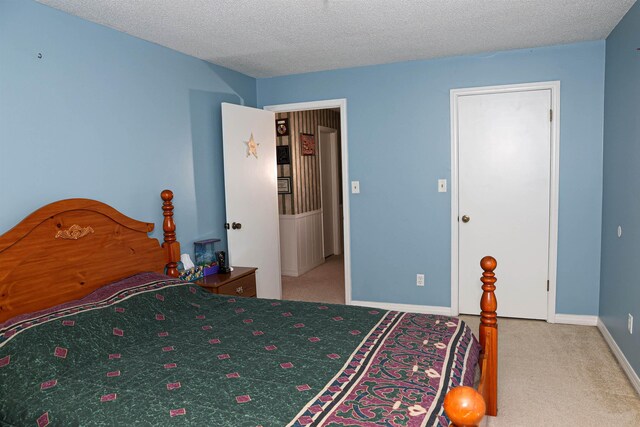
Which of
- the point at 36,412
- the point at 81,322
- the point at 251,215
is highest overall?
the point at 251,215

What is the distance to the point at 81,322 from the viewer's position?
2.22 metres

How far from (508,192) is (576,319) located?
1.21 meters

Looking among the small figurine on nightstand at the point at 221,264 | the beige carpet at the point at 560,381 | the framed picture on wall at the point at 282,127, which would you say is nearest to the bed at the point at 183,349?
the beige carpet at the point at 560,381

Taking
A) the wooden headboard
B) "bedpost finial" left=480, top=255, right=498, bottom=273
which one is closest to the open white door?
the wooden headboard

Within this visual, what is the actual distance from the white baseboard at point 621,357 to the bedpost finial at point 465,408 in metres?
2.35

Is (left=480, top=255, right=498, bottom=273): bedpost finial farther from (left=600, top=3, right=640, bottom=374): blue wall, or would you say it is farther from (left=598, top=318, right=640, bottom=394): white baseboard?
(left=598, top=318, right=640, bottom=394): white baseboard

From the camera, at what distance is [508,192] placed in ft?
13.5

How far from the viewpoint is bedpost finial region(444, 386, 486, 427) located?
107 cm

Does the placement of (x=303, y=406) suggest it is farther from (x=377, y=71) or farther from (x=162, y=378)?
(x=377, y=71)

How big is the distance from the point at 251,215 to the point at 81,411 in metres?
2.73

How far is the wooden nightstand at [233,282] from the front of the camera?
3.46 meters

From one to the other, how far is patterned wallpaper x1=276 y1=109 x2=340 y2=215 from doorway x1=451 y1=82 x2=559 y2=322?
243 centimetres

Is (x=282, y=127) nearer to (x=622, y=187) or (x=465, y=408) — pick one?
(x=622, y=187)

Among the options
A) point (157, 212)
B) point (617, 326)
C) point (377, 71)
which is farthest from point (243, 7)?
point (617, 326)
